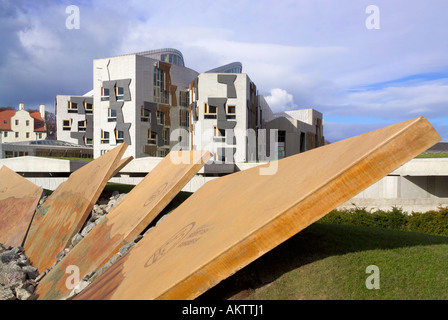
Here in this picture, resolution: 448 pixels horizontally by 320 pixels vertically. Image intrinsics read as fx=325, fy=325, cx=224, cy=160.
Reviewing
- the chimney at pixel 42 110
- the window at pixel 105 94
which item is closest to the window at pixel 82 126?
the window at pixel 105 94

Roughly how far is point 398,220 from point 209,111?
76.6ft

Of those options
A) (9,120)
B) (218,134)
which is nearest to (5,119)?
(9,120)

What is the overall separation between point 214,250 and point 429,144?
2150 millimetres

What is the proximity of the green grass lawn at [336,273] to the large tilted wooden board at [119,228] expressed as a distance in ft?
10.9

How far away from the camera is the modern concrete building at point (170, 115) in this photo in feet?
103

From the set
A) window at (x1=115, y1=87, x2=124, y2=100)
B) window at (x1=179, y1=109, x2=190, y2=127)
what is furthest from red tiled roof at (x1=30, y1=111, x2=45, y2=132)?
window at (x1=179, y1=109, x2=190, y2=127)

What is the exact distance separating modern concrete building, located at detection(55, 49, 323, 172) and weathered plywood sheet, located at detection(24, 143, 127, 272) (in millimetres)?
21224

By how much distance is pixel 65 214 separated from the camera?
897cm

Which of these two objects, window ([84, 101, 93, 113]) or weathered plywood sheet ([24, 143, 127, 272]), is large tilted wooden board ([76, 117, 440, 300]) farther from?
window ([84, 101, 93, 113])

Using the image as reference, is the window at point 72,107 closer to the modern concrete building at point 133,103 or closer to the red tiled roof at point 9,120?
the modern concrete building at point 133,103

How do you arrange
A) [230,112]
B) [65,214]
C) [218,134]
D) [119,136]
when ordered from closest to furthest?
[65,214]
[230,112]
[218,134]
[119,136]

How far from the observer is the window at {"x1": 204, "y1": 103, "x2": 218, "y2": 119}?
3170cm

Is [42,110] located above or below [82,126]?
above

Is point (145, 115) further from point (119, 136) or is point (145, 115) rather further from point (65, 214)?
point (65, 214)
